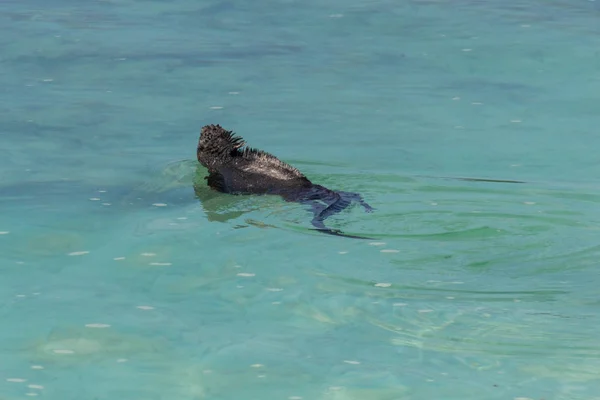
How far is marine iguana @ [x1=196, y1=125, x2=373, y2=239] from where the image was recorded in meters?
10.3

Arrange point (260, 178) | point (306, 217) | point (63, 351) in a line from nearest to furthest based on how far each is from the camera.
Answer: point (63, 351), point (306, 217), point (260, 178)

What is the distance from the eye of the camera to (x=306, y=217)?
10219 mm

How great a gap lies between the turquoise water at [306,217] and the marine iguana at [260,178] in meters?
0.14

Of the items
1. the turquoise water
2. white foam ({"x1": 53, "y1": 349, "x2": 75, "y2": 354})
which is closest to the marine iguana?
the turquoise water

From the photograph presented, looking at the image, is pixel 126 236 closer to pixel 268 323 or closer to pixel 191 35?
pixel 268 323

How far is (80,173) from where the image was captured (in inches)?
499

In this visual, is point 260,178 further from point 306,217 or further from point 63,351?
point 63,351

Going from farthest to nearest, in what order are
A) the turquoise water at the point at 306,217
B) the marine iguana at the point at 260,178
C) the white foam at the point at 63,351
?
the marine iguana at the point at 260,178, the white foam at the point at 63,351, the turquoise water at the point at 306,217

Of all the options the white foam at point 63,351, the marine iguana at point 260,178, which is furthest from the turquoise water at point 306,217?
the marine iguana at point 260,178

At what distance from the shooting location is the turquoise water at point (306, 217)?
301 inches

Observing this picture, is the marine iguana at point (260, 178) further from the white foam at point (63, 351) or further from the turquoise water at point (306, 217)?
the white foam at point (63, 351)

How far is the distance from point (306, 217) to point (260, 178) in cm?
96

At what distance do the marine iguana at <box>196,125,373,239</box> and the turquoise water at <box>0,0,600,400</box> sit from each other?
0.14m

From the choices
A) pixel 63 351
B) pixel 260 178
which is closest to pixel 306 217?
pixel 260 178
